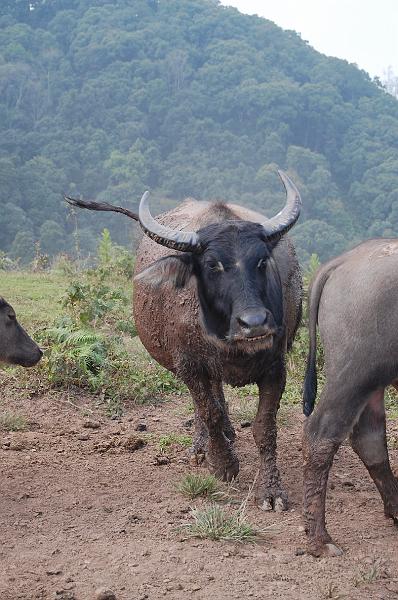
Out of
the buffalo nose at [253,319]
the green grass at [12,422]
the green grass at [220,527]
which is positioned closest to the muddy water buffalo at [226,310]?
the buffalo nose at [253,319]

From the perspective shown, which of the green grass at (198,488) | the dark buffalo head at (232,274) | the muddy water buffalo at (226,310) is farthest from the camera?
the green grass at (198,488)

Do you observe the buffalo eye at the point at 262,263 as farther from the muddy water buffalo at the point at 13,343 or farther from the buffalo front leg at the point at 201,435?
the muddy water buffalo at the point at 13,343

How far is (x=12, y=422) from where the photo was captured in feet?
20.6

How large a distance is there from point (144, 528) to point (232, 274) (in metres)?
1.53

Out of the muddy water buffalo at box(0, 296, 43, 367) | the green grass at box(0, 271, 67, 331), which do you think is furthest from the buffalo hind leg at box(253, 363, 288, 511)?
the green grass at box(0, 271, 67, 331)

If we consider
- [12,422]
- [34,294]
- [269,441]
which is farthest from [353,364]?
[34,294]

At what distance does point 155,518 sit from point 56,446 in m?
1.53

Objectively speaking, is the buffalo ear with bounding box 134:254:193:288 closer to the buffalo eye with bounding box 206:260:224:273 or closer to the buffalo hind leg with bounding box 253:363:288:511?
the buffalo eye with bounding box 206:260:224:273

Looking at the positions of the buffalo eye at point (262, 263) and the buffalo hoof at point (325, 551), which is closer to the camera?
the buffalo hoof at point (325, 551)

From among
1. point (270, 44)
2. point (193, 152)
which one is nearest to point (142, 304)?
point (193, 152)

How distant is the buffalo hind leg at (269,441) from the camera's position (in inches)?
197

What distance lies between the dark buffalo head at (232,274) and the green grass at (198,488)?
88 centimetres

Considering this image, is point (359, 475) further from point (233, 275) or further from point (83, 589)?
point (83, 589)

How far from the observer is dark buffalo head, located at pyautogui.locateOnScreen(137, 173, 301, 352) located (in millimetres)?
4602
